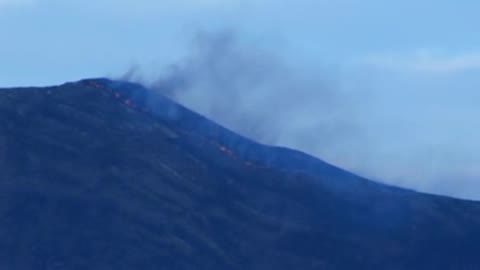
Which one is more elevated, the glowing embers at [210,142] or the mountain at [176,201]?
the glowing embers at [210,142]

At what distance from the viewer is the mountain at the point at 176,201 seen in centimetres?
6725

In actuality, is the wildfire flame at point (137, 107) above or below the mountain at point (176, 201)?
above

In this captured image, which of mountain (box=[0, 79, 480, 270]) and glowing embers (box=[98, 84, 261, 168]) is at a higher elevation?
glowing embers (box=[98, 84, 261, 168])

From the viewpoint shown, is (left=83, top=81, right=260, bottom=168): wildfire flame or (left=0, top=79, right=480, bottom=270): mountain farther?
(left=83, top=81, right=260, bottom=168): wildfire flame

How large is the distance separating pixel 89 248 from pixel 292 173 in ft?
49.8

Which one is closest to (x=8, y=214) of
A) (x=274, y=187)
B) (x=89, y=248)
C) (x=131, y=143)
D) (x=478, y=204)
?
(x=89, y=248)

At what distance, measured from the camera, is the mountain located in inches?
2648

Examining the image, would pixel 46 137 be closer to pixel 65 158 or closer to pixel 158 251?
pixel 65 158

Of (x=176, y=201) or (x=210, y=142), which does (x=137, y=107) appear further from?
(x=176, y=201)

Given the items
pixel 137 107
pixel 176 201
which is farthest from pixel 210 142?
pixel 176 201

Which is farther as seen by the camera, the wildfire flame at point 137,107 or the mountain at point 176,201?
the wildfire flame at point 137,107

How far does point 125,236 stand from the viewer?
223 ft

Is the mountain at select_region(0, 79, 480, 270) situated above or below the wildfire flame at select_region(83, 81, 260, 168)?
below

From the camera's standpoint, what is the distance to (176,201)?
72.3 metres
